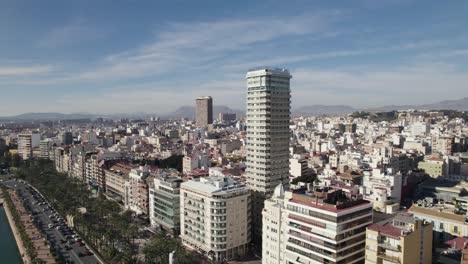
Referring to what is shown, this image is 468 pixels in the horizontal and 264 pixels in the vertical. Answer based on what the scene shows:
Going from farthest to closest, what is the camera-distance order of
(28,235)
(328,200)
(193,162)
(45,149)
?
(45,149)
(193,162)
(28,235)
(328,200)

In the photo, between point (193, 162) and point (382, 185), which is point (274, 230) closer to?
point (382, 185)

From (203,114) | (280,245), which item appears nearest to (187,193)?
(280,245)

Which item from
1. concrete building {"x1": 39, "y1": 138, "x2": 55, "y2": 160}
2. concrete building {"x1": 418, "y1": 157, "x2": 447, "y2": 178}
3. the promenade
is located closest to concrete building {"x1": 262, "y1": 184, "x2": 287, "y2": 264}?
the promenade

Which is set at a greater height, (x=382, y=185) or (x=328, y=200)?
(x=328, y=200)

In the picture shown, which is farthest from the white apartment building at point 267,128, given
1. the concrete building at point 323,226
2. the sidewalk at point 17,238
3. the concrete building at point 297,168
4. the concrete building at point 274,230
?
the sidewalk at point 17,238

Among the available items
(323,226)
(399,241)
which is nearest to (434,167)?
(399,241)
